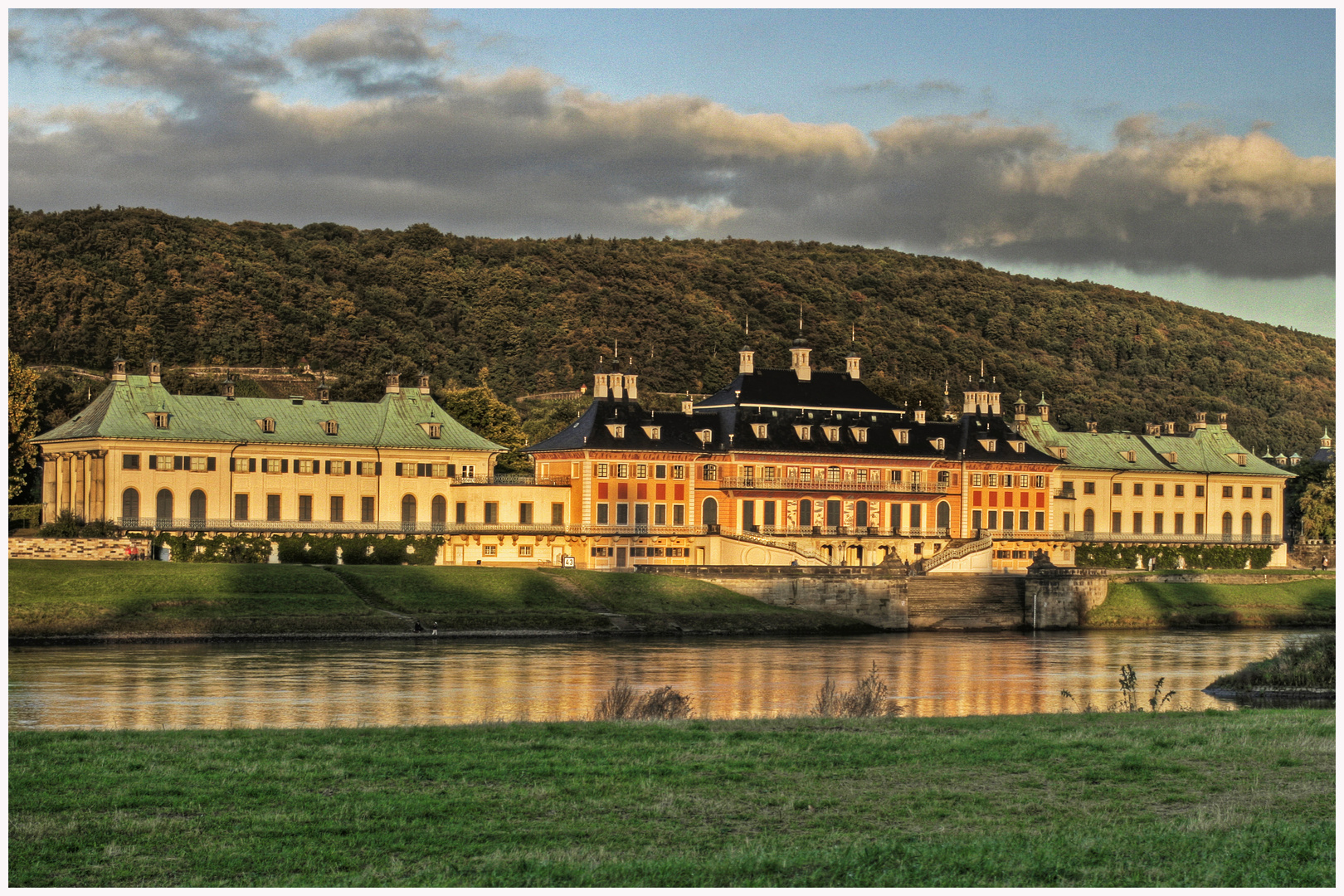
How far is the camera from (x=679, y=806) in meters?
14.6

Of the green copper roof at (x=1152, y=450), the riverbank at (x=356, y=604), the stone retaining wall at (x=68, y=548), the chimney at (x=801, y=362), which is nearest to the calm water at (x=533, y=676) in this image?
the riverbank at (x=356, y=604)

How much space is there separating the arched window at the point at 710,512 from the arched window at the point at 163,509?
24.0 m

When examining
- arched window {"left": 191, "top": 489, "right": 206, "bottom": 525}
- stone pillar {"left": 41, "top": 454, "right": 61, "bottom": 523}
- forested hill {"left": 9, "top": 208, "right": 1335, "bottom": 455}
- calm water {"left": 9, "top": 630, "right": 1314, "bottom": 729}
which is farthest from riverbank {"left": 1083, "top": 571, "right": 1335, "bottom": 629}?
stone pillar {"left": 41, "top": 454, "right": 61, "bottom": 523}

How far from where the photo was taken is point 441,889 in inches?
450

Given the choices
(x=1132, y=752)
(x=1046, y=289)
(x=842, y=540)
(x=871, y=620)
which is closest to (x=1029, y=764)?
(x=1132, y=752)

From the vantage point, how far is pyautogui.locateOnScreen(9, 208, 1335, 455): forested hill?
354 feet

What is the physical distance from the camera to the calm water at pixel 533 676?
2869 centimetres

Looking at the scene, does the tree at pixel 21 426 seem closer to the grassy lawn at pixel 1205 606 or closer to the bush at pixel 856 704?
the grassy lawn at pixel 1205 606

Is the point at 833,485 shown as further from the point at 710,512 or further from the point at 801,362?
the point at 801,362

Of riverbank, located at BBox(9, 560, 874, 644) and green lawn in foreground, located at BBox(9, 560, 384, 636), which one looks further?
riverbank, located at BBox(9, 560, 874, 644)

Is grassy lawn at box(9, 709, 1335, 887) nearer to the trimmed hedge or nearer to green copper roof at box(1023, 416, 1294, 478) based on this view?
the trimmed hedge

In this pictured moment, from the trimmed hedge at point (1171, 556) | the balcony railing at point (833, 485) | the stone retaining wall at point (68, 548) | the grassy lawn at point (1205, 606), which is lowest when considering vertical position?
the grassy lawn at point (1205, 606)

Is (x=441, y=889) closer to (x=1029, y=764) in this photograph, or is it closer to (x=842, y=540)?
(x=1029, y=764)

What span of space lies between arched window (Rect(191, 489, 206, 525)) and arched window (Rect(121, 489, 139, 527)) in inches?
88.3
